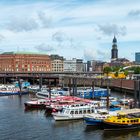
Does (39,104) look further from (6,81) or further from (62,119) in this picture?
(6,81)

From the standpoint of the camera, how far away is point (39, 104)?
75.6 metres

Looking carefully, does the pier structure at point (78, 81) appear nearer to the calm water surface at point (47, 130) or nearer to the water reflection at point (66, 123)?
the calm water surface at point (47, 130)

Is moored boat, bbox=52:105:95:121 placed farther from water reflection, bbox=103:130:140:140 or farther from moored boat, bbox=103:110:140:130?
water reflection, bbox=103:130:140:140

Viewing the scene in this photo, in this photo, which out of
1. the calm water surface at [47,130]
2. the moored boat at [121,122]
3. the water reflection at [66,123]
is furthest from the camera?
the water reflection at [66,123]

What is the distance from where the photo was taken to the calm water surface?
167 ft

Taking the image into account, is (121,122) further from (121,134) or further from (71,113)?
(71,113)

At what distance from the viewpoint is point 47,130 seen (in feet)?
180

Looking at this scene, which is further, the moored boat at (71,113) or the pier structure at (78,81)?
the pier structure at (78,81)

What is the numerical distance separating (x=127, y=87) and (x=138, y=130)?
2557 inches

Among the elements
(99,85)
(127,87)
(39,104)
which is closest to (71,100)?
(39,104)

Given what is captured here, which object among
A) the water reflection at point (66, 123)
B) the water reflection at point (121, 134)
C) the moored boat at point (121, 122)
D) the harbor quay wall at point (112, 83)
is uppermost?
the harbor quay wall at point (112, 83)

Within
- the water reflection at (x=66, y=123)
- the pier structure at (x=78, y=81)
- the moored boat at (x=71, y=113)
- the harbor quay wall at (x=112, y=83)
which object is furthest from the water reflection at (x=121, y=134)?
the harbor quay wall at (x=112, y=83)

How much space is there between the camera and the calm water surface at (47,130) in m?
51.0

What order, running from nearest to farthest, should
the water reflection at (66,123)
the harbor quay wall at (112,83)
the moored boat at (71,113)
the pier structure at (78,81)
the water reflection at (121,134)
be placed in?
the water reflection at (121,134), the water reflection at (66,123), the moored boat at (71,113), the pier structure at (78,81), the harbor quay wall at (112,83)
